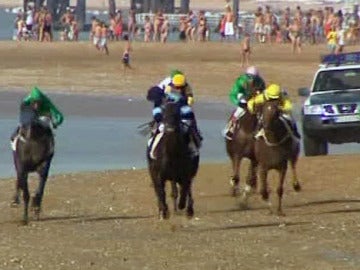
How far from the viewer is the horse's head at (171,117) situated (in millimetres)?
16484

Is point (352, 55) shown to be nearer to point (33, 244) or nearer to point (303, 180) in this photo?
point (303, 180)

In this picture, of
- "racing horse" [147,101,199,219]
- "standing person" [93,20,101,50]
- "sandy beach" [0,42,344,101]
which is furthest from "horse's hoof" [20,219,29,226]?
"standing person" [93,20,101,50]

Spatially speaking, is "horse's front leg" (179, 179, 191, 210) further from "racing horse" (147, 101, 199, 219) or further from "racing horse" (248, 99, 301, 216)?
"racing horse" (248, 99, 301, 216)

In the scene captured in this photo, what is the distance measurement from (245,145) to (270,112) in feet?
4.94

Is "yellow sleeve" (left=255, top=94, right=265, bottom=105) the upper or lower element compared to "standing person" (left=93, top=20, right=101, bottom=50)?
upper

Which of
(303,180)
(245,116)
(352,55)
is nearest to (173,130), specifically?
(245,116)

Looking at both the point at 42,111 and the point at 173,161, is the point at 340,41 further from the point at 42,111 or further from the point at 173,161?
the point at 173,161

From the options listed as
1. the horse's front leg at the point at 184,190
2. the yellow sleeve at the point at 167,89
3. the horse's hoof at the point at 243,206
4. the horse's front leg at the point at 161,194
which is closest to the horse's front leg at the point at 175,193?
the horse's front leg at the point at 184,190

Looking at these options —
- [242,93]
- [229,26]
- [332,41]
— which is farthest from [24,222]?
[229,26]

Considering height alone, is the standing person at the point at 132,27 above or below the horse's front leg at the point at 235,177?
below

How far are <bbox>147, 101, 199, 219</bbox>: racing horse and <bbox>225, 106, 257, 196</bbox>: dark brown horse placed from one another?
7.81 ft

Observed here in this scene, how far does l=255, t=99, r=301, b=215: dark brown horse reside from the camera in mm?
18578

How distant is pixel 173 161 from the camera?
17.0 metres

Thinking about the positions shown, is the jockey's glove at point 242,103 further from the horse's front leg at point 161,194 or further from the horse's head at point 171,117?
the horse's head at point 171,117
